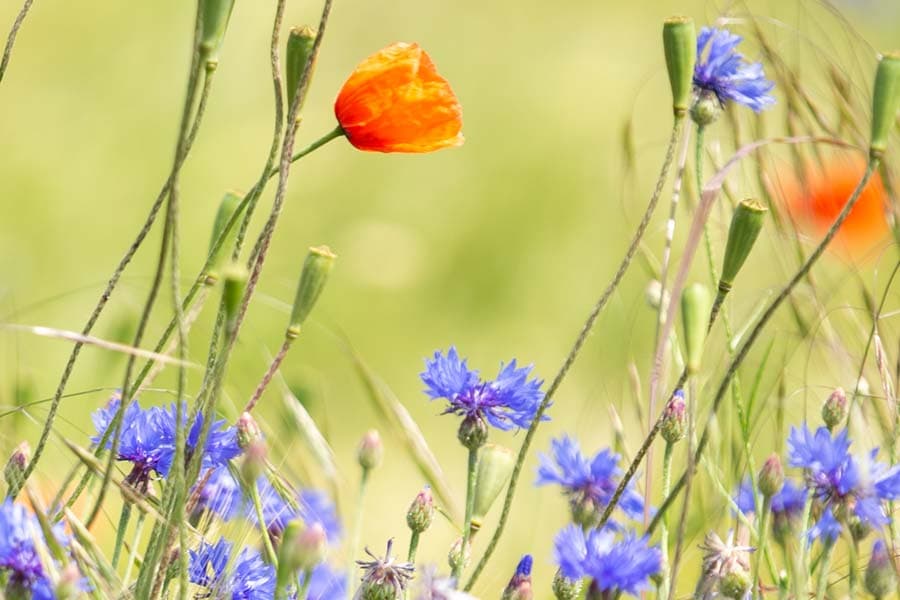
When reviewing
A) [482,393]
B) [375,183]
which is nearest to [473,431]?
[482,393]

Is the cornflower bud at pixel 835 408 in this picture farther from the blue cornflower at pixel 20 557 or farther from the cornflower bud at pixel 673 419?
the blue cornflower at pixel 20 557

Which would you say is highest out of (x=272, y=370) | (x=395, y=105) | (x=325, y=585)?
(x=395, y=105)

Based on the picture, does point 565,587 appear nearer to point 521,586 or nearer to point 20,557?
point 521,586

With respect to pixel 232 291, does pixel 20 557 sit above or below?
below

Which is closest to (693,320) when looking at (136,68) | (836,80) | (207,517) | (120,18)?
(207,517)

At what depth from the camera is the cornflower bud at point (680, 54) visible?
55 centimetres

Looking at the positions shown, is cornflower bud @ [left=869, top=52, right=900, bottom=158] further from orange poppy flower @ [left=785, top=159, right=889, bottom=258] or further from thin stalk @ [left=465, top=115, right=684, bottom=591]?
orange poppy flower @ [left=785, top=159, right=889, bottom=258]

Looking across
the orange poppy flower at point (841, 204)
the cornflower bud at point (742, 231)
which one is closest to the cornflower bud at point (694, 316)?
the cornflower bud at point (742, 231)

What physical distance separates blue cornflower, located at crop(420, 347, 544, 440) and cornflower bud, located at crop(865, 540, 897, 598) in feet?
0.53

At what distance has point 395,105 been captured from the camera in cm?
59

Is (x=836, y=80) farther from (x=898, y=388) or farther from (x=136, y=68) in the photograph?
(x=136, y=68)

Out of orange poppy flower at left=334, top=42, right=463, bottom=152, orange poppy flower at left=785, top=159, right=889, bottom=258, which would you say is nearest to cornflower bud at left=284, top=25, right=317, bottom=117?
orange poppy flower at left=334, top=42, right=463, bottom=152

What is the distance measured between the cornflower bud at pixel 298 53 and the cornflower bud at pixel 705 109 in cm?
24

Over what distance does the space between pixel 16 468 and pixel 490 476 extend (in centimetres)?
20
